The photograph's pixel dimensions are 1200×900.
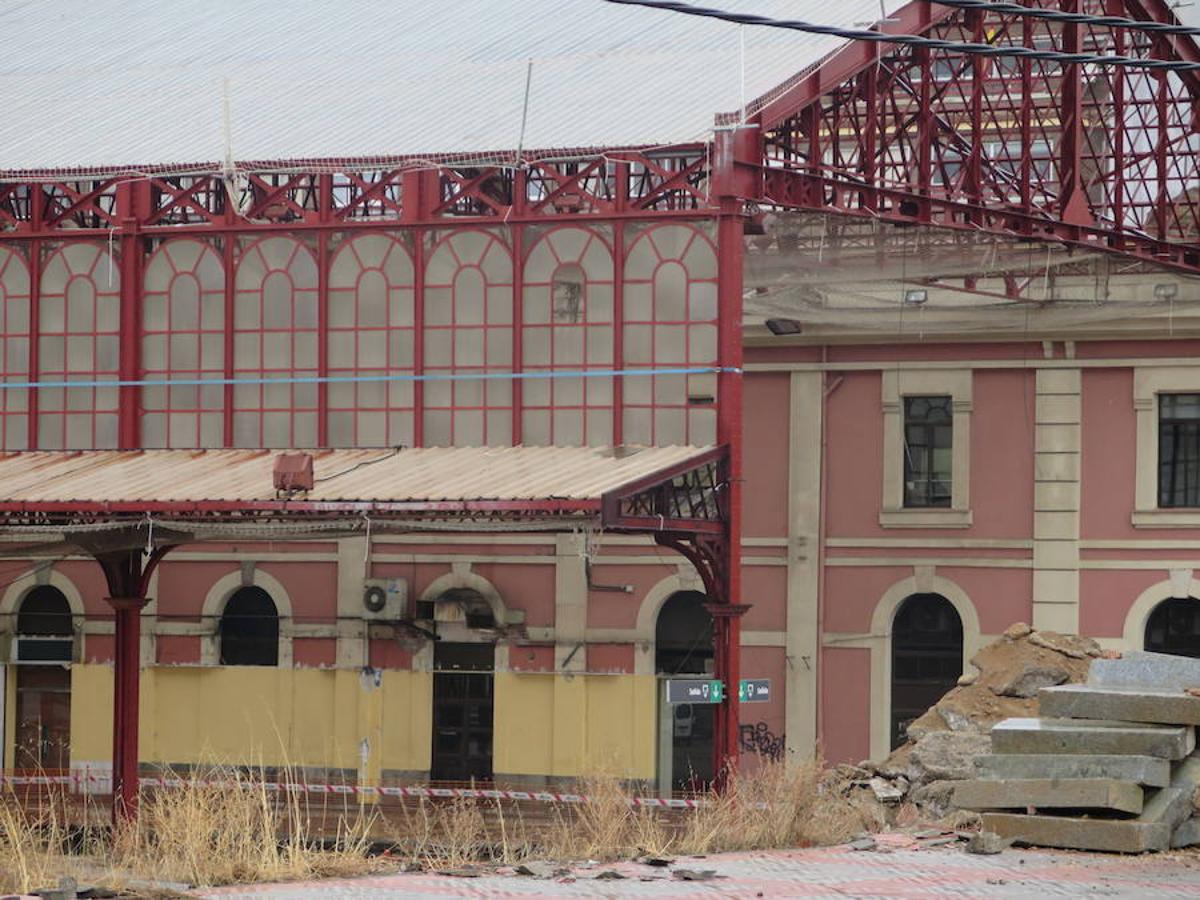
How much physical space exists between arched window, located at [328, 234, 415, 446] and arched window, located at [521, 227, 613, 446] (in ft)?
5.49

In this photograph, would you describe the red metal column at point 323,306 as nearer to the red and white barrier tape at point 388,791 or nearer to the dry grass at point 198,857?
the red and white barrier tape at point 388,791

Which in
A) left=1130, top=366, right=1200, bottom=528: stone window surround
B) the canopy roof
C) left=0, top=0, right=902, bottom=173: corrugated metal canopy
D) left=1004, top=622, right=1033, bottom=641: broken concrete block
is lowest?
left=1004, top=622, right=1033, bottom=641: broken concrete block

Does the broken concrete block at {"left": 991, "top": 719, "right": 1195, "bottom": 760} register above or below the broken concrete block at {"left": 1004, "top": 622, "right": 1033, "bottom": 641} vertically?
below

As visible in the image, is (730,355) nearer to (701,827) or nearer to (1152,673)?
(1152,673)

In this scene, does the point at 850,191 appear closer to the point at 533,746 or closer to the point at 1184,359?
the point at 1184,359

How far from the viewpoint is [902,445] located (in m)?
34.3

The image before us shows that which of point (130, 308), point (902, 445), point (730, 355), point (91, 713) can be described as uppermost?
point (130, 308)

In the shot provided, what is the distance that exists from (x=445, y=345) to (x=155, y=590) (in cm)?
977

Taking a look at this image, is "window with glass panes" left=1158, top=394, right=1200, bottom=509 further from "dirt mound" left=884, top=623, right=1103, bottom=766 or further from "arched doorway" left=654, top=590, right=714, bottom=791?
"arched doorway" left=654, top=590, right=714, bottom=791

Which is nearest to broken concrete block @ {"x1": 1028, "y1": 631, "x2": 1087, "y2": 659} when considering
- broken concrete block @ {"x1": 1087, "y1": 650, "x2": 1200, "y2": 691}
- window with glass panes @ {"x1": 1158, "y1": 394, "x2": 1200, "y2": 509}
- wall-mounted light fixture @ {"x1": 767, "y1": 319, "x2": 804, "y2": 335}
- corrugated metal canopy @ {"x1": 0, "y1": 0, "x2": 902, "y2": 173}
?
window with glass panes @ {"x1": 1158, "y1": 394, "x2": 1200, "y2": 509}

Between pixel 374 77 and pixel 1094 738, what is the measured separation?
53.4 feet

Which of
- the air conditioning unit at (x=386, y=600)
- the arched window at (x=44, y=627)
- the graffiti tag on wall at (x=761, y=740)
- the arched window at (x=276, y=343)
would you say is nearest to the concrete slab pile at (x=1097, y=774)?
the arched window at (x=276, y=343)

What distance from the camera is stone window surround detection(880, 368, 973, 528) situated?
1337 inches

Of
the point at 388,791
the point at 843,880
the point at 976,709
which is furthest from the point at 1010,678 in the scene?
the point at 843,880
